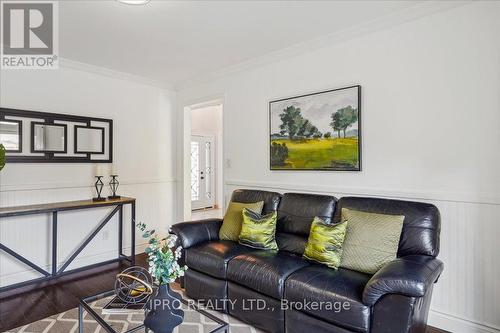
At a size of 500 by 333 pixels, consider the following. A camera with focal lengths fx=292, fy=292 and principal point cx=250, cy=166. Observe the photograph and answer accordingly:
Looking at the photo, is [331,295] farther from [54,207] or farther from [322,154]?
[54,207]

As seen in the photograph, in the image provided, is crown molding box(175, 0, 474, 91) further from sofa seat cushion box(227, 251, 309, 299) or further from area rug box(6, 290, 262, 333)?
area rug box(6, 290, 262, 333)

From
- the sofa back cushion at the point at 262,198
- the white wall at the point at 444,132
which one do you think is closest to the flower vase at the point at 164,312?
the sofa back cushion at the point at 262,198

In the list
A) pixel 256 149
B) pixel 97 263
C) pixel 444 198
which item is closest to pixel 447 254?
pixel 444 198

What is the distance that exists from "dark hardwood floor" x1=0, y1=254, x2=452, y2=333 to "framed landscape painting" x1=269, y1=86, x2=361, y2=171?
1.60m

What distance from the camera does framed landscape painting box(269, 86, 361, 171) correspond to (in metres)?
2.72

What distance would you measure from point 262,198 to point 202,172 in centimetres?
464

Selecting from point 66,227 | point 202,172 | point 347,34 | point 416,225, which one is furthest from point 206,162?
point 416,225

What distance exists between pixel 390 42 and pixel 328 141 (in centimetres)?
100

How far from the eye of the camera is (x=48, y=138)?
3307mm

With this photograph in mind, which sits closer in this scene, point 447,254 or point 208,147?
point 447,254

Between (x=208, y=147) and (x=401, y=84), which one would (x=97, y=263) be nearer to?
(x=401, y=84)

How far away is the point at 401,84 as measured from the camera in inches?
96.5

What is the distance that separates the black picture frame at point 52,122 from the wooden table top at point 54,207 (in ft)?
1.63

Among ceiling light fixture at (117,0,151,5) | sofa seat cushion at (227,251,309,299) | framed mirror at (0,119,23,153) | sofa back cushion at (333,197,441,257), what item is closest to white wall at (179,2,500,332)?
sofa back cushion at (333,197,441,257)
